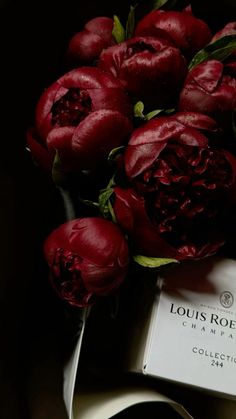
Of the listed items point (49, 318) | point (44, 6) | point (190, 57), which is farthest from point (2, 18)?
point (49, 318)

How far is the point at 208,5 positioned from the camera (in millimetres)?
697

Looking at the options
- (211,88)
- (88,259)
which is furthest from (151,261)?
(211,88)

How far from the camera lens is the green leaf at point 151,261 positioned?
0.52 meters

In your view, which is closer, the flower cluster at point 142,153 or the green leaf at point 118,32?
the flower cluster at point 142,153

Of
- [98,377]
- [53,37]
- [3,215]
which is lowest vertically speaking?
[98,377]

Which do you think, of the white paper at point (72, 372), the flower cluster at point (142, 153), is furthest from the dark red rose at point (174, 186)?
the white paper at point (72, 372)

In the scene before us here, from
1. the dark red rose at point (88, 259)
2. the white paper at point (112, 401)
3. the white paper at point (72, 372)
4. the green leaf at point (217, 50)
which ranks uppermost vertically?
the green leaf at point (217, 50)

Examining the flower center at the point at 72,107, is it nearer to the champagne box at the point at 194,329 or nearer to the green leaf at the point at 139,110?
the green leaf at the point at 139,110

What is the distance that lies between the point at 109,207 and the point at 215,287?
134 millimetres

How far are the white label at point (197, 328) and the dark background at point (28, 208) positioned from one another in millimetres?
124

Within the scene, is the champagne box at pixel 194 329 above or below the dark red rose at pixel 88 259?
below

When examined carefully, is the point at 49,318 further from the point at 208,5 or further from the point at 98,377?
the point at 208,5

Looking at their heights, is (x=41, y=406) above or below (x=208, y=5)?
below

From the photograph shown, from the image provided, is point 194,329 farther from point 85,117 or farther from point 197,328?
point 85,117
